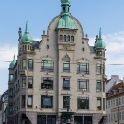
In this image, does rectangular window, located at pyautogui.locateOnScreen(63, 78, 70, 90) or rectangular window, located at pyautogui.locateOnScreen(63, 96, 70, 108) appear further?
rectangular window, located at pyautogui.locateOnScreen(63, 78, 70, 90)

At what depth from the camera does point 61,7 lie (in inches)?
3622

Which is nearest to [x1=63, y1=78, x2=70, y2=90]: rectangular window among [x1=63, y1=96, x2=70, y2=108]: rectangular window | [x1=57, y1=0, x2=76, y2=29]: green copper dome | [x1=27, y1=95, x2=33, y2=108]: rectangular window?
[x1=63, y1=96, x2=70, y2=108]: rectangular window

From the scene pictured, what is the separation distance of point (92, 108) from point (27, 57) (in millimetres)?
15326

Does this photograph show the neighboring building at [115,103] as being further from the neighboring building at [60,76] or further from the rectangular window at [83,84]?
the rectangular window at [83,84]

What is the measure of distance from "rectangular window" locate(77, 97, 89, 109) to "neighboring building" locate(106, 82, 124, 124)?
24.6m

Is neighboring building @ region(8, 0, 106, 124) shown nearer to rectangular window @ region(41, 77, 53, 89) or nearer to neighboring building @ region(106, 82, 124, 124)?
rectangular window @ region(41, 77, 53, 89)

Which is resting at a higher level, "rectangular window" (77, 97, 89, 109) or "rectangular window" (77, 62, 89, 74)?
"rectangular window" (77, 62, 89, 74)

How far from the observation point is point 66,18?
90375 millimetres

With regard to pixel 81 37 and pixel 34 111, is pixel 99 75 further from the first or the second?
pixel 34 111

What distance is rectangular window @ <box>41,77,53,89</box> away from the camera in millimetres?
87125

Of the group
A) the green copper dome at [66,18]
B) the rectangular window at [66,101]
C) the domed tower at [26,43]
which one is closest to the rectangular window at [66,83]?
the rectangular window at [66,101]

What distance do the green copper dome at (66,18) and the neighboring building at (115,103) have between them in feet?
94.9

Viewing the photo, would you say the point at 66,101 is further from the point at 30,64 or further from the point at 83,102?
the point at 30,64

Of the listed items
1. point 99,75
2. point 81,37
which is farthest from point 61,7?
point 99,75
